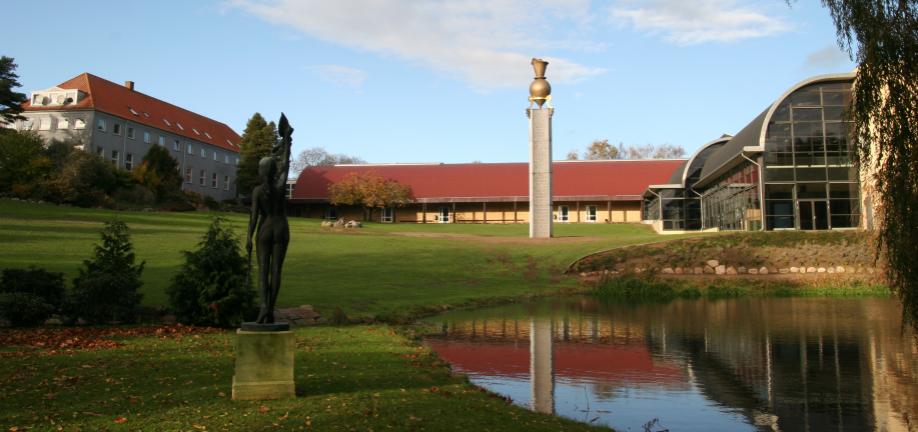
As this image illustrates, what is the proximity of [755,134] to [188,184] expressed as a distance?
5061cm

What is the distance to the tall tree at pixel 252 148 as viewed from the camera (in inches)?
2589

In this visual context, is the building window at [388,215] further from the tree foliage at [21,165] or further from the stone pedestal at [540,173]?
the tree foliage at [21,165]

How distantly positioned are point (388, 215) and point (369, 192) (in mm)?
5322

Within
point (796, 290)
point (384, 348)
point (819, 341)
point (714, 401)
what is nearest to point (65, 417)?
point (384, 348)

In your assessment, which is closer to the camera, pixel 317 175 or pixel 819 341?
pixel 819 341

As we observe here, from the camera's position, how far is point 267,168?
8734mm

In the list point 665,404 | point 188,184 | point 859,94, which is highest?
point 188,184

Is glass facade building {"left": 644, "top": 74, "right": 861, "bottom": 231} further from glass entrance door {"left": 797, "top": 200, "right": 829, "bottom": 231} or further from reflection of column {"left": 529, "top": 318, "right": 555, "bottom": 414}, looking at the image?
reflection of column {"left": 529, "top": 318, "right": 555, "bottom": 414}

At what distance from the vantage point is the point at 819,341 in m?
14.2

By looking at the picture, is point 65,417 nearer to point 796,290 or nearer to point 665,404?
point 665,404

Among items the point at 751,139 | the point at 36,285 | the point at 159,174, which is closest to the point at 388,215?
the point at 159,174

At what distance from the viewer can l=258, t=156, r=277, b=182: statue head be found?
8.72 metres

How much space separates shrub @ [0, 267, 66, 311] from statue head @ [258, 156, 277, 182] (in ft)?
30.9

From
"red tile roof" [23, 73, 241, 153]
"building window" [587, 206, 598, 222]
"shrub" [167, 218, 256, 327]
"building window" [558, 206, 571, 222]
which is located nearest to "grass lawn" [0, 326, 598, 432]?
"shrub" [167, 218, 256, 327]
